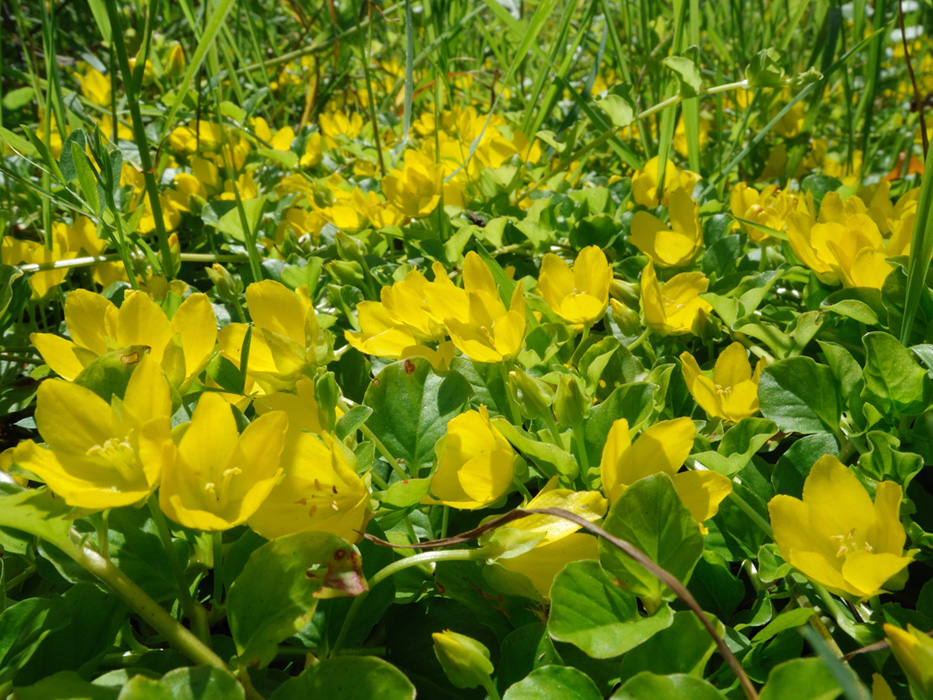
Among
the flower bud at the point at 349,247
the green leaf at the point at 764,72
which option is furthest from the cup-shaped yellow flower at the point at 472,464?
the green leaf at the point at 764,72

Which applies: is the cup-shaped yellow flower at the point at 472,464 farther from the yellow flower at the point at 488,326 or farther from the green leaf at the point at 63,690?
the green leaf at the point at 63,690

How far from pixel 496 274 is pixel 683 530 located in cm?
60

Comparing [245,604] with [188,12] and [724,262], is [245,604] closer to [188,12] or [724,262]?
[724,262]

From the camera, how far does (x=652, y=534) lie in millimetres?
677

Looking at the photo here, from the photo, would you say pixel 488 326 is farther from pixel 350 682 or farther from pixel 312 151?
pixel 312 151

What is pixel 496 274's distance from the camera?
3.86 feet

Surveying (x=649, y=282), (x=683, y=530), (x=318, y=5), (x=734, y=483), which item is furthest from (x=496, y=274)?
(x=318, y=5)

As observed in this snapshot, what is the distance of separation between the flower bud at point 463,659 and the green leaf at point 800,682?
0.23 m

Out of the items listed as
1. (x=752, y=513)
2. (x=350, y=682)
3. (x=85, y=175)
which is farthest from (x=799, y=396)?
(x=85, y=175)

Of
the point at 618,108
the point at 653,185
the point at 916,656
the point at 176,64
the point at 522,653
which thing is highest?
the point at 176,64

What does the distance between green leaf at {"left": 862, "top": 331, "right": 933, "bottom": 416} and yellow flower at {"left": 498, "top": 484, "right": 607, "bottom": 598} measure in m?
0.39

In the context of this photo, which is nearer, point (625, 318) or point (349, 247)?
point (625, 318)

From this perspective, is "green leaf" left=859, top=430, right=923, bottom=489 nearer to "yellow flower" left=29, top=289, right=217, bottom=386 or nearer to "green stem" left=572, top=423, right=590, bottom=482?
"green stem" left=572, top=423, right=590, bottom=482

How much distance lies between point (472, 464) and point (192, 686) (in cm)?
31
